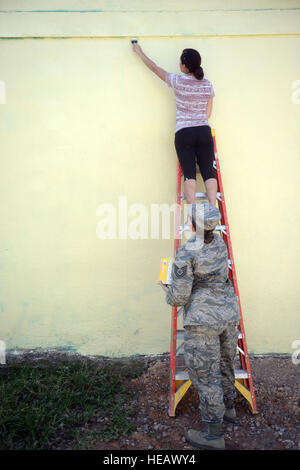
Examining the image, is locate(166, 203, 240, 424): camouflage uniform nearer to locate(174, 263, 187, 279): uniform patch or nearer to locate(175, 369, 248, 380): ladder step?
locate(174, 263, 187, 279): uniform patch

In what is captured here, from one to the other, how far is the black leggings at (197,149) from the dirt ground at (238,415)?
6.51 feet

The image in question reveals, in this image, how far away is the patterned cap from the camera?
2.56 meters

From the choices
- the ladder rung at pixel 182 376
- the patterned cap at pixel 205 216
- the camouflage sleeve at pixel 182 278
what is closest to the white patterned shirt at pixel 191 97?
the patterned cap at pixel 205 216

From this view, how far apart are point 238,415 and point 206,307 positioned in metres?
1.15

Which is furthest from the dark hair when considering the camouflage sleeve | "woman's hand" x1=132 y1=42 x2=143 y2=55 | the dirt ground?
the dirt ground

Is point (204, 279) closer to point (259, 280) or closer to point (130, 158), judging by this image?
point (259, 280)

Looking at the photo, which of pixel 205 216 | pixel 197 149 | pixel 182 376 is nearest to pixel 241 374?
pixel 182 376

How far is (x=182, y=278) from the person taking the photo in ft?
8.45

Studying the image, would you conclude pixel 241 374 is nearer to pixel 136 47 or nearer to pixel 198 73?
pixel 198 73

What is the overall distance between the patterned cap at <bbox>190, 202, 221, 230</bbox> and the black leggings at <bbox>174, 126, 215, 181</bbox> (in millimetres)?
814

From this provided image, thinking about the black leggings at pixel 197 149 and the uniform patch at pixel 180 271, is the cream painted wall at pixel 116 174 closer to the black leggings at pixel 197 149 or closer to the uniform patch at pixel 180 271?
the black leggings at pixel 197 149

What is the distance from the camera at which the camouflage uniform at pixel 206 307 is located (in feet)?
8.48

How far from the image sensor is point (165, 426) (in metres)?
2.91

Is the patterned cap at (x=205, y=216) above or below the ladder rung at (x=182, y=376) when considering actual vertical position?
above
